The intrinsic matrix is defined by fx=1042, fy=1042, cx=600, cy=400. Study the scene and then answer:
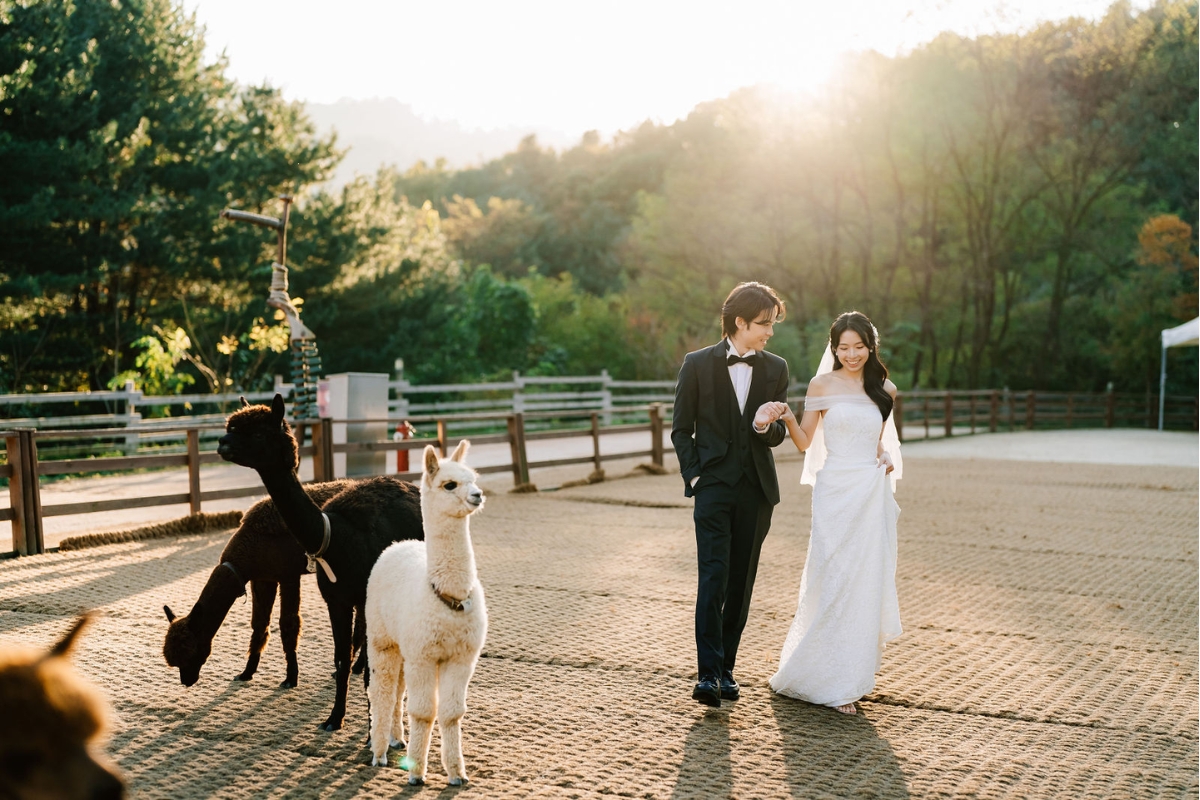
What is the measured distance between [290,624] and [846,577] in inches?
98.7

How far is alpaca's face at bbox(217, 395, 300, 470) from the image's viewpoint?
418 cm

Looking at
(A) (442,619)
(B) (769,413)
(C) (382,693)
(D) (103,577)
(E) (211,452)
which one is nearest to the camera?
(A) (442,619)

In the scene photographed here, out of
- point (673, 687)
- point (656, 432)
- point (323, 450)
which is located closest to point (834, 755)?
point (673, 687)

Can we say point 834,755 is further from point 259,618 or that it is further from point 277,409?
point 259,618

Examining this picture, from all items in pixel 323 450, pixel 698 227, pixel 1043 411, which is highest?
pixel 698 227

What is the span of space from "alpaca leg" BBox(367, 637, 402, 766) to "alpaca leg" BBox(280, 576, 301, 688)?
110 cm

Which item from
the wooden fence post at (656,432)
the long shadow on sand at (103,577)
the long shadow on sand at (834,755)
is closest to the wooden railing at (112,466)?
Result: the long shadow on sand at (103,577)

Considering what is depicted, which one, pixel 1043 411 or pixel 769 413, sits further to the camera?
pixel 1043 411

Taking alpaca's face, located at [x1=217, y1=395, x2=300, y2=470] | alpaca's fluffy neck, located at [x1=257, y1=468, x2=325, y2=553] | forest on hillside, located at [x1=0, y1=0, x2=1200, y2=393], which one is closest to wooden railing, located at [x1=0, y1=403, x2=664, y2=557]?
alpaca's face, located at [x1=217, y1=395, x2=300, y2=470]

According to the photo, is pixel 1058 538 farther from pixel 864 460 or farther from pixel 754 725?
pixel 754 725

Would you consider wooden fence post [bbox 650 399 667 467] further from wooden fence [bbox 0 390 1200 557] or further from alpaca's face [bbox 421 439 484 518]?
alpaca's face [bbox 421 439 484 518]

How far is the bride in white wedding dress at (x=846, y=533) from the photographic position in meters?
4.50

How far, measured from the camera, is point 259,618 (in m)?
4.92

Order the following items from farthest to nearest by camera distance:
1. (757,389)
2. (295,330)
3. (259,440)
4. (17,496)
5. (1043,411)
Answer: (1043,411)
(295,330)
(17,496)
(757,389)
(259,440)
